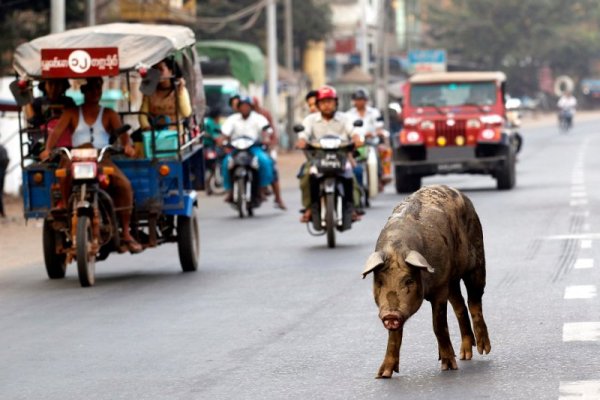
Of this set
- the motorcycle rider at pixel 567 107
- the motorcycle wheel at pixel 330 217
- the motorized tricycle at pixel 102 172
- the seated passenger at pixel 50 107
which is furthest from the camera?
the motorcycle rider at pixel 567 107

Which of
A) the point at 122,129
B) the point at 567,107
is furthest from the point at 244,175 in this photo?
the point at 567,107

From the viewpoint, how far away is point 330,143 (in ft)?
58.6

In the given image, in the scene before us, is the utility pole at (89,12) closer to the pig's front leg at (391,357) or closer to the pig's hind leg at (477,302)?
the pig's hind leg at (477,302)

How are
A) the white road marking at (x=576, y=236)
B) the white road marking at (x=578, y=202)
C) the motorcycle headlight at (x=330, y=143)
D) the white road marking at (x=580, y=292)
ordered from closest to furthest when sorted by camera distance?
the white road marking at (x=580, y=292)
the white road marking at (x=576, y=236)
the motorcycle headlight at (x=330, y=143)
the white road marking at (x=578, y=202)

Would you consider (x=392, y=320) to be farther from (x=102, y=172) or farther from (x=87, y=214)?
(x=102, y=172)

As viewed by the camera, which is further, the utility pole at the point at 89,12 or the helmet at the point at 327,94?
the utility pole at the point at 89,12

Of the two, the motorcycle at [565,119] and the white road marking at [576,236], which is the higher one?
the white road marking at [576,236]

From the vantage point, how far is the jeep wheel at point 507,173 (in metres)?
28.2

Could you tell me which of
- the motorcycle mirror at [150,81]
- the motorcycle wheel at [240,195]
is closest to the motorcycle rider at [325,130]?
the motorcycle mirror at [150,81]

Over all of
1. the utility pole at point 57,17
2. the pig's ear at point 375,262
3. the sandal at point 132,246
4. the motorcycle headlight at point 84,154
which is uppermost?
the utility pole at point 57,17

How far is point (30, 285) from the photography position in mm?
14875

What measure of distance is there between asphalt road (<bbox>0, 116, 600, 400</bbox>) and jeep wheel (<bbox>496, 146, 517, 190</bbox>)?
8583 millimetres

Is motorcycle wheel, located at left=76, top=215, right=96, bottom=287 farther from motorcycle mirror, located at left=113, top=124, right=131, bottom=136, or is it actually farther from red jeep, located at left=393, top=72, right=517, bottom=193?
red jeep, located at left=393, top=72, right=517, bottom=193

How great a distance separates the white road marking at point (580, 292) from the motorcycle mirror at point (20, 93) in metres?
5.36
